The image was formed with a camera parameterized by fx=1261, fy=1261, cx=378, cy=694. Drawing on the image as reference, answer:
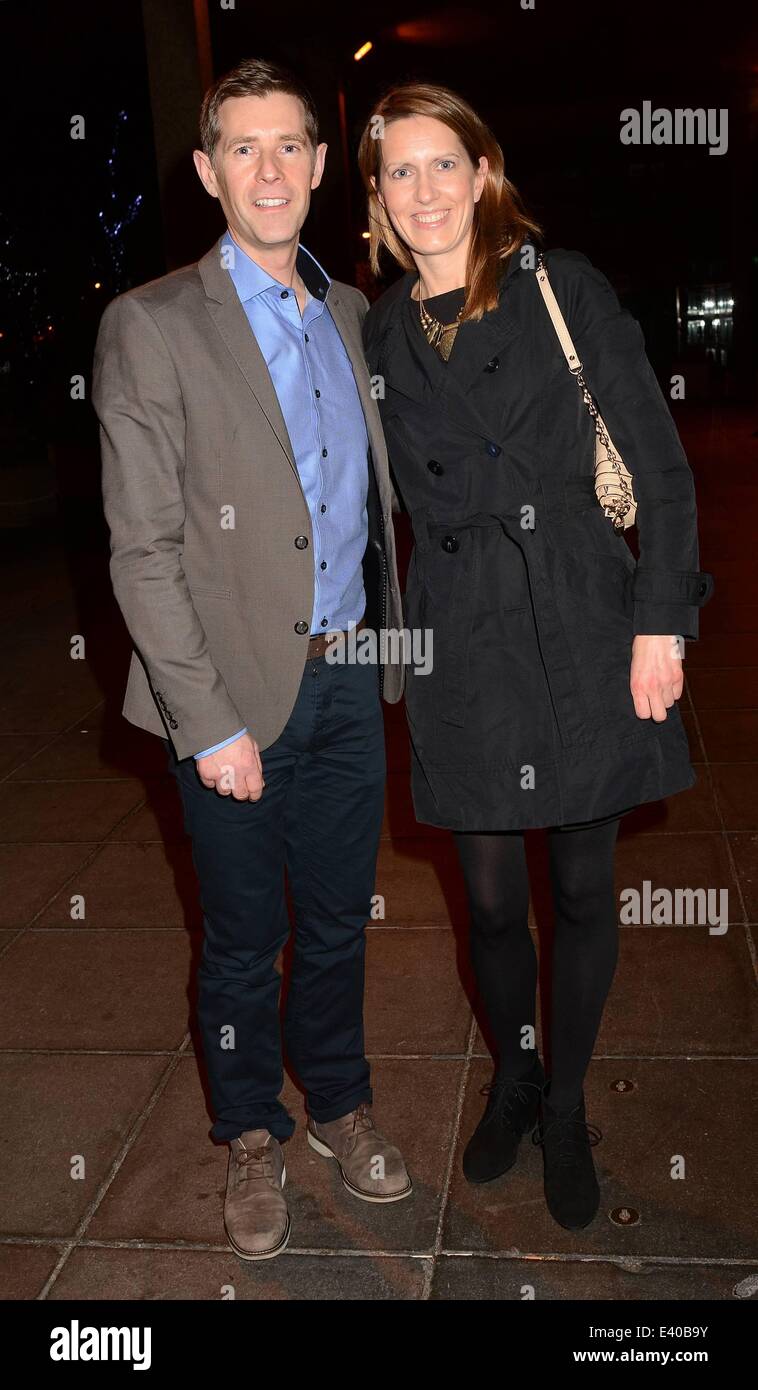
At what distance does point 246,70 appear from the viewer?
98.0 inches

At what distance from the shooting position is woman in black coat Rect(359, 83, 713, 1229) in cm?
250

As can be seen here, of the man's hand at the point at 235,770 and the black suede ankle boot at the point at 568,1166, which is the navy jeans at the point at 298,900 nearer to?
the man's hand at the point at 235,770

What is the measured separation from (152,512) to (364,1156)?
60.9 inches

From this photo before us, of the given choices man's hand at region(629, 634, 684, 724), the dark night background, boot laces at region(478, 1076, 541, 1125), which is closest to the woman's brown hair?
man's hand at region(629, 634, 684, 724)

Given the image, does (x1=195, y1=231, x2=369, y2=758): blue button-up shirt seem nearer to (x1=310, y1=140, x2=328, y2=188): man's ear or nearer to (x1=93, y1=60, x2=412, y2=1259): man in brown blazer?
(x1=93, y1=60, x2=412, y2=1259): man in brown blazer

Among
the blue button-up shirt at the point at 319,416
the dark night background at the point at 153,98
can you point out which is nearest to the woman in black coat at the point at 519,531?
the blue button-up shirt at the point at 319,416

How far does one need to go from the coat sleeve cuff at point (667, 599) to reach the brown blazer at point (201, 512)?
26.3 inches

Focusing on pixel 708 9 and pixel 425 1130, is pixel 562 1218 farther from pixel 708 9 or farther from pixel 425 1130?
pixel 708 9

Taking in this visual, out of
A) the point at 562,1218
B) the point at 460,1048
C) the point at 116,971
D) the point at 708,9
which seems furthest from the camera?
the point at 708,9

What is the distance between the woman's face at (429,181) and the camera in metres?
2.51

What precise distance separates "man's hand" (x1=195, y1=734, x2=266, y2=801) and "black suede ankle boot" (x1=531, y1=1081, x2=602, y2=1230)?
3.33ft

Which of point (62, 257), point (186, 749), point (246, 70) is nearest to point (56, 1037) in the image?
point (186, 749)

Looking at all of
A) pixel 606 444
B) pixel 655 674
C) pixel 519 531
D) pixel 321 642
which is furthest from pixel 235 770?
pixel 606 444

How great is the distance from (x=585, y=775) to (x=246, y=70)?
1.56m
